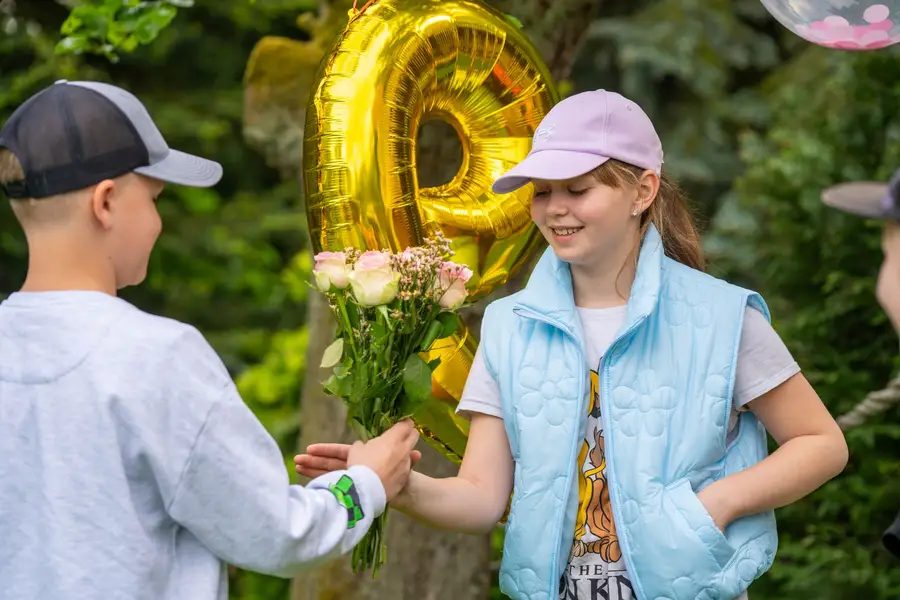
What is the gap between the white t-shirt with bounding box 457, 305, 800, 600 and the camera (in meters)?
2.34

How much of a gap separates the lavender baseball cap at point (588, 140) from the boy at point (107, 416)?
2.47 ft

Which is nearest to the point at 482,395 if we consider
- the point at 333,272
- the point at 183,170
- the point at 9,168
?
the point at 333,272

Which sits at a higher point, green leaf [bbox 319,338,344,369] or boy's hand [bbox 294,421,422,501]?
green leaf [bbox 319,338,344,369]

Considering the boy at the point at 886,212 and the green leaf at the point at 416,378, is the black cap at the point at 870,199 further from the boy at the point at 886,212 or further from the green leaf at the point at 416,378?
the green leaf at the point at 416,378

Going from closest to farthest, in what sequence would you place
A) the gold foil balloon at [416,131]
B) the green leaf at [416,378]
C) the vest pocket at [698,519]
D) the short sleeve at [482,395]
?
the vest pocket at [698,519], the green leaf at [416,378], the short sleeve at [482,395], the gold foil balloon at [416,131]

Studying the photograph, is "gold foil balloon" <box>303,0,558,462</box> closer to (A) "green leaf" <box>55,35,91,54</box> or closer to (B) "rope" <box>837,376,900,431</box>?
(A) "green leaf" <box>55,35,91,54</box>

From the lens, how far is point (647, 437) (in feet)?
7.62

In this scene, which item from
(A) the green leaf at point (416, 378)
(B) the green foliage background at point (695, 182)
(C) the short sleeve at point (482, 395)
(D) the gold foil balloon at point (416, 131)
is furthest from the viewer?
(B) the green foliage background at point (695, 182)

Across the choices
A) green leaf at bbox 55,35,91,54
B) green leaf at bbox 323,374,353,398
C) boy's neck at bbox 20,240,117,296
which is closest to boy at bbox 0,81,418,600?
boy's neck at bbox 20,240,117,296

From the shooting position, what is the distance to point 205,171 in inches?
84.6

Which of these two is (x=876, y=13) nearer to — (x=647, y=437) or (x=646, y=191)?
(x=646, y=191)

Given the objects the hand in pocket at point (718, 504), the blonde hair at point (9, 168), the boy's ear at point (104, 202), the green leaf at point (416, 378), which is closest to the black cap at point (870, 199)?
the hand in pocket at point (718, 504)

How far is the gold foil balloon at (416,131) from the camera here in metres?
2.84

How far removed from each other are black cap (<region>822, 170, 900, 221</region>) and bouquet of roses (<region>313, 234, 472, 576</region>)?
2.35ft
